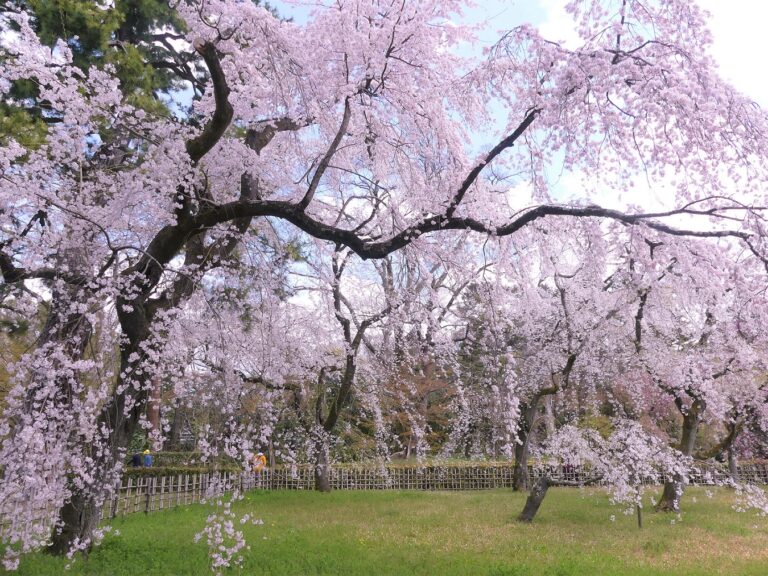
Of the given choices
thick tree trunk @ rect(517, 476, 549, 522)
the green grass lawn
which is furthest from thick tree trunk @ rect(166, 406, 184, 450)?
thick tree trunk @ rect(517, 476, 549, 522)

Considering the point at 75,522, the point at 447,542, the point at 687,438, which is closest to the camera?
the point at 75,522

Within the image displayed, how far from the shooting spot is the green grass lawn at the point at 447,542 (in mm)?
6582

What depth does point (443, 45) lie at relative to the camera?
21.0ft

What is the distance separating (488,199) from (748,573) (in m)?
5.61

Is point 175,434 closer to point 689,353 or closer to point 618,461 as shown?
point 618,461

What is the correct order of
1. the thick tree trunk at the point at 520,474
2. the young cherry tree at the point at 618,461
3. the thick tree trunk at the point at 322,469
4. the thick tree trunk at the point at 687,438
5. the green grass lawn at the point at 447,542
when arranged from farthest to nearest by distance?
the thick tree trunk at the point at 520,474 < the thick tree trunk at the point at 322,469 < the thick tree trunk at the point at 687,438 < the young cherry tree at the point at 618,461 < the green grass lawn at the point at 447,542

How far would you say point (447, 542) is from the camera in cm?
828

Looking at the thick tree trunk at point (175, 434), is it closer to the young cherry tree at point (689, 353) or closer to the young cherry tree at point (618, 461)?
the young cherry tree at point (618, 461)

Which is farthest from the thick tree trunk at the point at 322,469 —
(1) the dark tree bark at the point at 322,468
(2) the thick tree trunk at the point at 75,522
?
(2) the thick tree trunk at the point at 75,522

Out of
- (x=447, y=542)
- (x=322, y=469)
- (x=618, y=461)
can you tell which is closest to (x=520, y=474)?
(x=322, y=469)

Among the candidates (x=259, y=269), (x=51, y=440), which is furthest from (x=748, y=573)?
(x=51, y=440)

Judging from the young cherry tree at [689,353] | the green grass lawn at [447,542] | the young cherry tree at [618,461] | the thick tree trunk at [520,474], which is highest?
the young cherry tree at [689,353]

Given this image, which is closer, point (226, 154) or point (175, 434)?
→ point (226, 154)

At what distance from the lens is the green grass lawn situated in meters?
6.58
